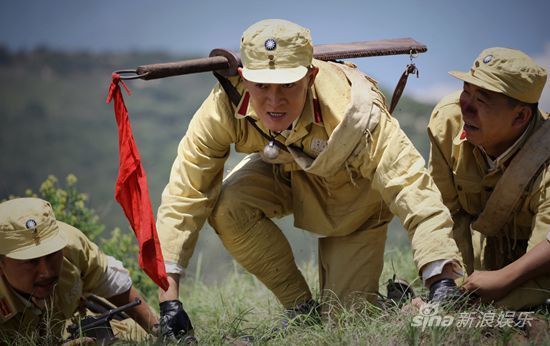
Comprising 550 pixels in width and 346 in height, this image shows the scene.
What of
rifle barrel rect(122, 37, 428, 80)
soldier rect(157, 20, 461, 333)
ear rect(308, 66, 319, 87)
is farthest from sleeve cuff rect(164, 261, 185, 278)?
ear rect(308, 66, 319, 87)

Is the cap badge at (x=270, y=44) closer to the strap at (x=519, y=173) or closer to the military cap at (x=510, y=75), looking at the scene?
the military cap at (x=510, y=75)

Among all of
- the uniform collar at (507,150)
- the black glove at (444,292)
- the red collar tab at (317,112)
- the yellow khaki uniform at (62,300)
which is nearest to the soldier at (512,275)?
the black glove at (444,292)

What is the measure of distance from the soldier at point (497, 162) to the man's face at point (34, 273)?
85.2 inches

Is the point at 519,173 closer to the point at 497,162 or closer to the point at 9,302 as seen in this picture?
the point at 497,162

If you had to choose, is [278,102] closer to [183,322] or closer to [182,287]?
[183,322]

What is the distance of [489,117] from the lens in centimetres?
518

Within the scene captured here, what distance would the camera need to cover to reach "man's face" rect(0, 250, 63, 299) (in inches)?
199

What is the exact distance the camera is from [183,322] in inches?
196

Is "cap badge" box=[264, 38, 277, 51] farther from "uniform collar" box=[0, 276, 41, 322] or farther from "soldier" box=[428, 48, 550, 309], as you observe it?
"uniform collar" box=[0, 276, 41, 322]

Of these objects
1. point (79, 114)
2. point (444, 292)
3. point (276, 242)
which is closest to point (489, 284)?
point (444, 292)

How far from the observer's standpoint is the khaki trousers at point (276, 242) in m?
5.57

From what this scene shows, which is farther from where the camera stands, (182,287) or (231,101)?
(182,287)

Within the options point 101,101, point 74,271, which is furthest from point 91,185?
point 74,271

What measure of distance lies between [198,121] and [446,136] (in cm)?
143
